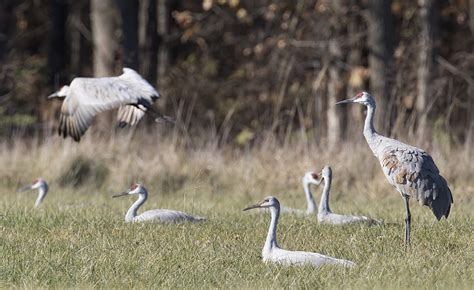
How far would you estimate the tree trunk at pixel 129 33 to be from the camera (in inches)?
812

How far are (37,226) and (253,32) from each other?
53.1 ft

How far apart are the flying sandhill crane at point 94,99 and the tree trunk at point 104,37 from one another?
7.30m

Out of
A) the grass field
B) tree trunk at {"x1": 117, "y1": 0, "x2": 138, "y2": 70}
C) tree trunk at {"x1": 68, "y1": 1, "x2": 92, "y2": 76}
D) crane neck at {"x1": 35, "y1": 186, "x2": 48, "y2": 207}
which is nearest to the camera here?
the grass field

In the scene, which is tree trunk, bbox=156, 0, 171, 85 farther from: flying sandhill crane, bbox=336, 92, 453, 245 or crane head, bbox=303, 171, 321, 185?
flying sandhill crane, bbox=336, 92, 453, 245

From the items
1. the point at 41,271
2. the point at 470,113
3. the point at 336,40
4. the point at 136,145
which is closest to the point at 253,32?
the point at 336,40

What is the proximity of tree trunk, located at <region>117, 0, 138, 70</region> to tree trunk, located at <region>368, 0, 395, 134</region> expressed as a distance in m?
4.12

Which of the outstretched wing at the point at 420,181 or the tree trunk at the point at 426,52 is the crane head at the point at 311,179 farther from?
the tree trunk at the point at 426,52

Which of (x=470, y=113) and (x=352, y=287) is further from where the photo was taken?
(x=470, y=113)

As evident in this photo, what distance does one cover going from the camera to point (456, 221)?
1066 centimetres

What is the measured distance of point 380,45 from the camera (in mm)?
18891

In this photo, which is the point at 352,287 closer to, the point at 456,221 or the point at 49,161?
the point at 456,221

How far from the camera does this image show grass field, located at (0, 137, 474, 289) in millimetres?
7867

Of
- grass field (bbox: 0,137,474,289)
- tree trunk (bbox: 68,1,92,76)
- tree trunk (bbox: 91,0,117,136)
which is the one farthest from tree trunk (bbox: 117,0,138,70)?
tree trunk (bbox: 68,1,92,76)

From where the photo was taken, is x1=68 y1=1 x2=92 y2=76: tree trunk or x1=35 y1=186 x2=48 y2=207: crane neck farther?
x1=68 y1=1 x2=92 y2=76: tree trunk
